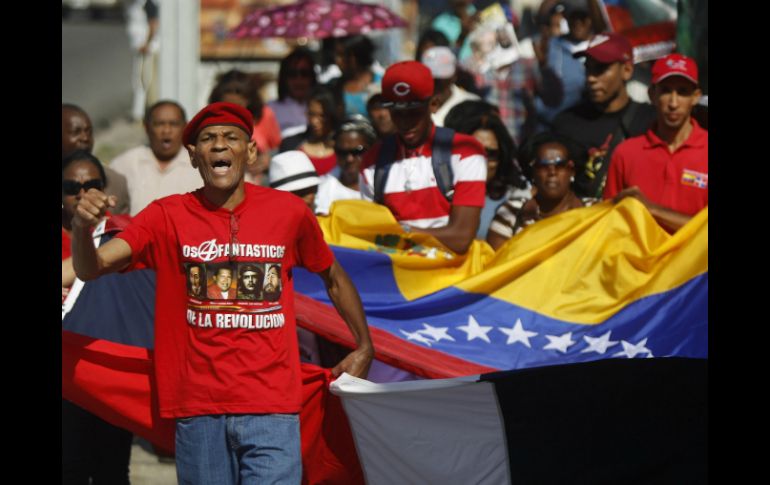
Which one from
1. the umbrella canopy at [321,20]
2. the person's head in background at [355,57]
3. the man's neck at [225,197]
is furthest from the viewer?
the umbrella canopy at [321,20]

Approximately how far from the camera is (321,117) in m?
10.5

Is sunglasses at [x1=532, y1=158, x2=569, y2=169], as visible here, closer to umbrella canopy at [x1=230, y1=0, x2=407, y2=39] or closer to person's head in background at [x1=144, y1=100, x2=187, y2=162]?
person's head in background at [x1=144, y1=100, x2=187, y2=162]

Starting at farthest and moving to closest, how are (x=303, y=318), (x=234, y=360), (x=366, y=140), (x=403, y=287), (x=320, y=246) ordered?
(x=366, y=140) < (x=403, y=287) < (x=303, y=318) < (x=320, y=246) < (x=234, y=360)

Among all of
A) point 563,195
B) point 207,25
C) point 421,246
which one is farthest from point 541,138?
point 207,25

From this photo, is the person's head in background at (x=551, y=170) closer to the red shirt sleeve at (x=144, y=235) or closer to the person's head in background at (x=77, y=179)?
the person's head in background at (x=77, y=179)

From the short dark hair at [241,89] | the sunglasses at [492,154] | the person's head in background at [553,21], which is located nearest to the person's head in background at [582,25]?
the person's head in background at [553,21]

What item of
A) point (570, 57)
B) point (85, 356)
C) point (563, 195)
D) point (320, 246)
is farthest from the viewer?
point (570, 57)

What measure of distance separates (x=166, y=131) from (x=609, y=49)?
2.94 metres

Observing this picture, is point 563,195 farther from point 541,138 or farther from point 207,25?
point 207,25

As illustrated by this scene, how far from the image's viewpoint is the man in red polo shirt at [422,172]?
8.11m

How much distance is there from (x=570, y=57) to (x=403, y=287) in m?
3.20

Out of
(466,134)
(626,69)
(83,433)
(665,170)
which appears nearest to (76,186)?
(83,433)

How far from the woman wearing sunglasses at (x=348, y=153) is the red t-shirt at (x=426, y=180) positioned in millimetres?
1067

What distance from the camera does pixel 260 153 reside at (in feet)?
35.7
